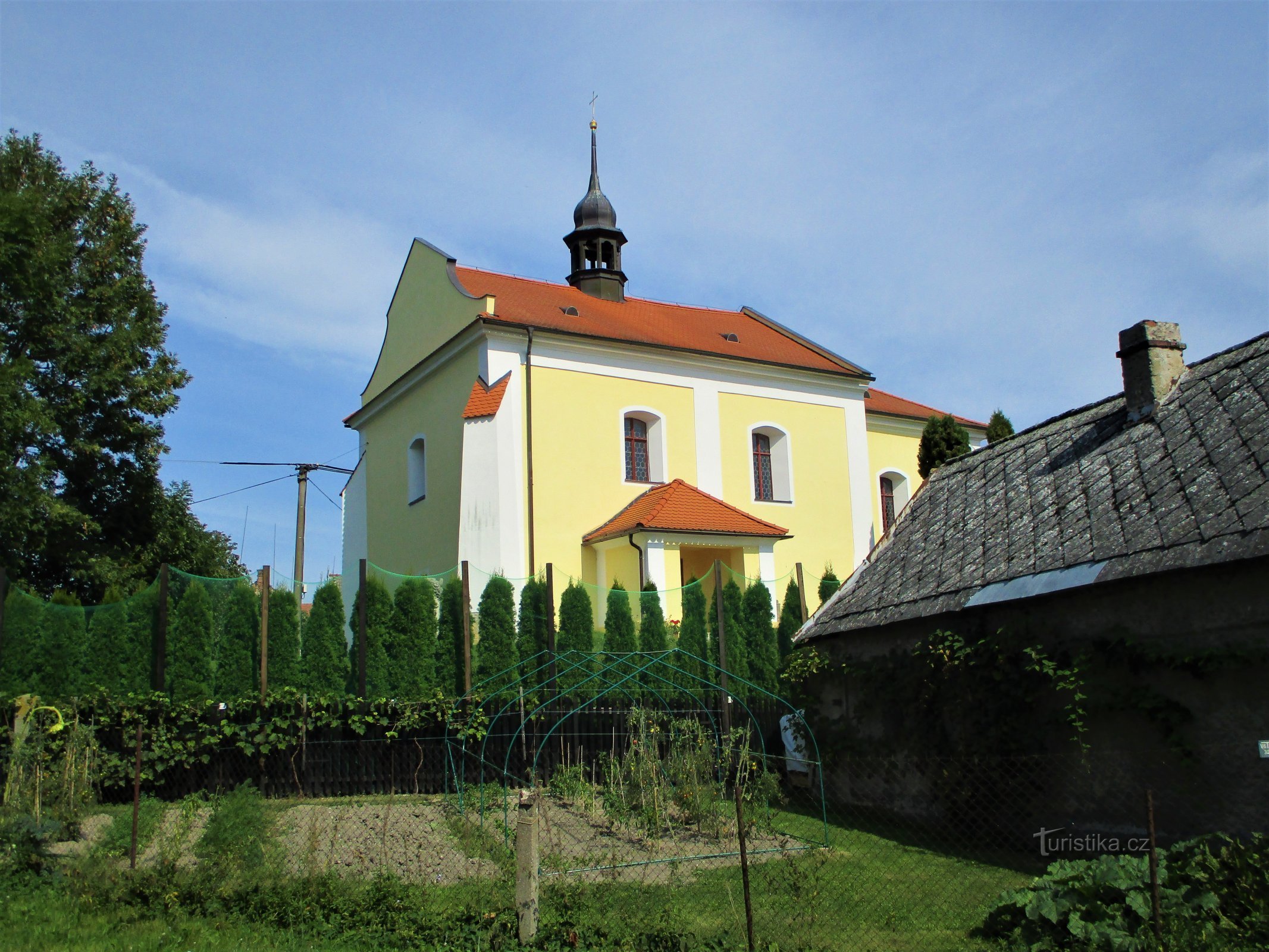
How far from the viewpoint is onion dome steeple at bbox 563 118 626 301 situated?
93.5 feet

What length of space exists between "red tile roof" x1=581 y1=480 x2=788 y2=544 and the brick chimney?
1162 centimetres

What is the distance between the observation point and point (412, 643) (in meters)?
13.1

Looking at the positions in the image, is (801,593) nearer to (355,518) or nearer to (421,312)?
(421,312)

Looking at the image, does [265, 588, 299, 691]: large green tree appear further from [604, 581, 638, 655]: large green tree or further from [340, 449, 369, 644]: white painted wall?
[340, 449, 369, 644]: white painted wall

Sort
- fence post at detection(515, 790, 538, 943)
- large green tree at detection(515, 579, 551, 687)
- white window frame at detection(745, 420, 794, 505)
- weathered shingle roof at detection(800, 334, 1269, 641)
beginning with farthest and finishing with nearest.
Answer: white window frame at detection(745, 420, 794, 505), large green tree at detection(515, 579, 551, 687), weathered shingle roof at detection(800, 334, 1269, 641), fence post at detection(515, 790, 538, 943)

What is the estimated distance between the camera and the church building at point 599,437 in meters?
22.0

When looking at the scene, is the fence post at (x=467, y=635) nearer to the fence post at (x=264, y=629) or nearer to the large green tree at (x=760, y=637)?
the fence post at (x=264, y=629)

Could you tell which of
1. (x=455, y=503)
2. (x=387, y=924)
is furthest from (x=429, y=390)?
(x=387, y=924)

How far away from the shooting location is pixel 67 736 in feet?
32.9

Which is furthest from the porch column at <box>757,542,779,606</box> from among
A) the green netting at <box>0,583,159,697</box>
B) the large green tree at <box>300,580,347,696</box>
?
the green netting at <box>0,583,159,697</box>

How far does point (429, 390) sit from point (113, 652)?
14.3m

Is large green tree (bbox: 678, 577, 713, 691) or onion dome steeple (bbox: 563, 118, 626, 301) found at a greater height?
onion dome steeple (bbox: 563, 118, 626, 301)

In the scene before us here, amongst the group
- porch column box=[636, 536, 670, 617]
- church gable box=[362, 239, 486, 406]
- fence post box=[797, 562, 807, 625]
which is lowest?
fence post box=[797, 562, 807, 625]

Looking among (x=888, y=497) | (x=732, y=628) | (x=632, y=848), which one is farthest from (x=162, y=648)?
(x=888, y=497)
